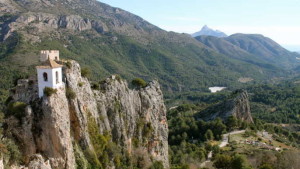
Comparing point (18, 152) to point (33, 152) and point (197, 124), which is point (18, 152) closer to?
point (33, 152)

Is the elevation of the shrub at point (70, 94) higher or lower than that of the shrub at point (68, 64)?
lower

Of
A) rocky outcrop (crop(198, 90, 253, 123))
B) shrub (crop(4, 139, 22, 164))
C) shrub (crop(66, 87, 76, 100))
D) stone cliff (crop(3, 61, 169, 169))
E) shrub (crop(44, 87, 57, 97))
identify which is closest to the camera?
shrub (crop(4, 139, 22, 164))

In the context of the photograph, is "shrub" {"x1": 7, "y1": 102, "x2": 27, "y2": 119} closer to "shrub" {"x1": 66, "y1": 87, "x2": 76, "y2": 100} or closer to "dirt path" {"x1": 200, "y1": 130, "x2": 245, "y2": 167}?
"shrub" {"x1": 66, "y1": 87, "x2": 76, "y2": 100}

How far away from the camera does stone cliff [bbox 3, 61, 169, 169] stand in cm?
3459

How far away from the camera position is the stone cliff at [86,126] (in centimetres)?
3459

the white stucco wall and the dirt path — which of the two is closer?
the white stucco wall

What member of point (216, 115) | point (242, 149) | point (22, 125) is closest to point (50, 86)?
point (22, 125)

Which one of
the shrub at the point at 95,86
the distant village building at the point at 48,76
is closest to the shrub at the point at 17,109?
the distant village building at the point at 48,76

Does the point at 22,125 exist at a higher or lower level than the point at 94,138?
higher

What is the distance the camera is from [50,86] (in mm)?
35688

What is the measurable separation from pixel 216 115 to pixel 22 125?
103 metres

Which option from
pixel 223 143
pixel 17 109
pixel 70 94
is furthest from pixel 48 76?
pixel 223 143

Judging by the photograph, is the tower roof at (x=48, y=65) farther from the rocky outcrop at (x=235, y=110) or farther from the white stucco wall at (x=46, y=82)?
the rocky outcrop at (x=235, y=110)

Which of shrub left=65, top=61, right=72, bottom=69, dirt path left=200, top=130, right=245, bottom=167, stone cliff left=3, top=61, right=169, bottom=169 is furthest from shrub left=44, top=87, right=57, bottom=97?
dirt path left=200, top=130, right=245, bottom=167
